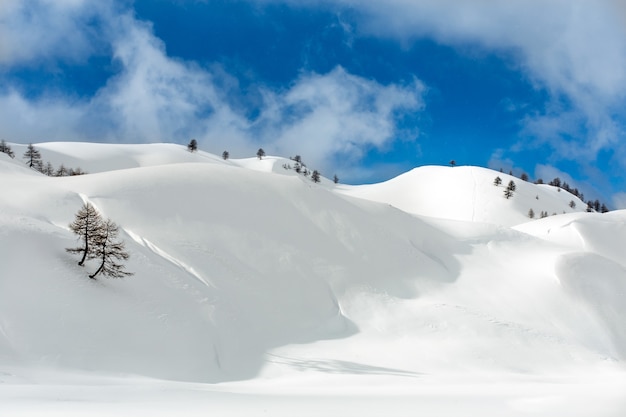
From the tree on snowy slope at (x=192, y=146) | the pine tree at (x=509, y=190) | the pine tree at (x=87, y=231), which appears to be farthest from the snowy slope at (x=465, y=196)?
the pine tree at (x=87, y=231)

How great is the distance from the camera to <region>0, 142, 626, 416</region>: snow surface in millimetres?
11289

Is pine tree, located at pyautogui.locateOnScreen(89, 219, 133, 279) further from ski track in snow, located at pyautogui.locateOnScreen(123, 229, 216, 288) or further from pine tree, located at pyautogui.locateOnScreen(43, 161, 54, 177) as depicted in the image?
pine tree, located at pyautogui.locateOnScreen(43, 161, 54, 177)

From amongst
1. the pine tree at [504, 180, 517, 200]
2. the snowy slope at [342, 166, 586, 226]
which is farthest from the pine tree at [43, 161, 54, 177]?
the pine tree at [504, 180, 517, 200]

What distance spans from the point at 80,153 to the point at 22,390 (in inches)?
5077

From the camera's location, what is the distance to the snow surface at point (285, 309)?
11289mm

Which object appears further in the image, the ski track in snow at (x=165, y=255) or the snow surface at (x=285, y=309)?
the ski track in snow at (x=165, y=255)

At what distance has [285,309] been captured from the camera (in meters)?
27.5

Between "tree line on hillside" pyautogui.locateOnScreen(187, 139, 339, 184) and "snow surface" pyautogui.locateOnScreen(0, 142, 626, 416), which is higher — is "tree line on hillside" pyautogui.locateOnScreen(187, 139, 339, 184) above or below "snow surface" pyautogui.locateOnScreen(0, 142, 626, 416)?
above

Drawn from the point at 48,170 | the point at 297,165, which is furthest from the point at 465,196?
the point at 48,170

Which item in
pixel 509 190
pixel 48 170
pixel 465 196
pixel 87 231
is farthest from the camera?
pixel 465 196

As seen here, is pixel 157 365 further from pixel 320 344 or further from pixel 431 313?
pixel 431 313

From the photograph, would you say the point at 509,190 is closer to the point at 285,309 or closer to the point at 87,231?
the point at 285,309

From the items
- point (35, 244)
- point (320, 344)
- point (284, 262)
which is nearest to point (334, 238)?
point (284, 262)

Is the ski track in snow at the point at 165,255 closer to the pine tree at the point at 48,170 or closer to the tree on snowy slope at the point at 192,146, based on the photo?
the pine tree at the point at 48,170
